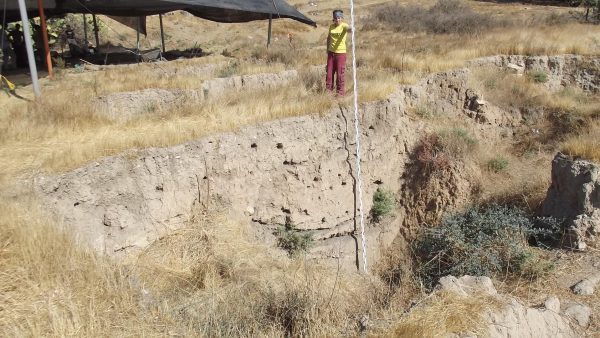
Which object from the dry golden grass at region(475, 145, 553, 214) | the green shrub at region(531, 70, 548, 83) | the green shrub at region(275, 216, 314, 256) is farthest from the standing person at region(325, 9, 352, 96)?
the green shrub at region(531, 70, 548, 83)

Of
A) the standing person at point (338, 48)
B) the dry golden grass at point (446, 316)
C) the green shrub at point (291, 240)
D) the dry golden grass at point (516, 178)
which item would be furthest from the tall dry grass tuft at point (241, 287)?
the standing person at point (338, 48)

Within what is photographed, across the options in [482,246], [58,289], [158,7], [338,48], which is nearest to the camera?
[58,289]

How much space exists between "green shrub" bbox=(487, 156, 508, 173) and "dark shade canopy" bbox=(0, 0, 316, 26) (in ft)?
28.2

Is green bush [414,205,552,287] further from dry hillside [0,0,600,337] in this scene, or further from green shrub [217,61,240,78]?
green shrub [217,61,240,78]

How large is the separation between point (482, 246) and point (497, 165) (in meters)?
3.77

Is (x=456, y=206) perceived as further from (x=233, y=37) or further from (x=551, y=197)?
(x=233, y=37)

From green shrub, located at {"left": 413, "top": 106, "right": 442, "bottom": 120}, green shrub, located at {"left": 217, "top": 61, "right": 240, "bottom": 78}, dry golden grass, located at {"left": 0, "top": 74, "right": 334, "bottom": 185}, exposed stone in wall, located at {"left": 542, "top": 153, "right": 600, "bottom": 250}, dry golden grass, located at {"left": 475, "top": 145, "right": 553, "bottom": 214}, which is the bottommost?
dry golden grass, located at {"left": 475, "top": 145, "right": 553, "bottom": 214}

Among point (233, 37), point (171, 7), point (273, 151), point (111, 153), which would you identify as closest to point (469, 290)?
Answer: point (273, 151)

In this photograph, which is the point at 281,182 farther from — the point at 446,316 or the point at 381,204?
the point at 446,316

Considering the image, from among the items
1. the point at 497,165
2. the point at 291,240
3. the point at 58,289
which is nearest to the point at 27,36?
the point at 291,240

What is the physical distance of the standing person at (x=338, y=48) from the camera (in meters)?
8.79

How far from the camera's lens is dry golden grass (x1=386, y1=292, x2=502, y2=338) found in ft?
12.4

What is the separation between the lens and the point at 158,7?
49.0ft

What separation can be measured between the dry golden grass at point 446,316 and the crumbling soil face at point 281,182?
3.68 m
